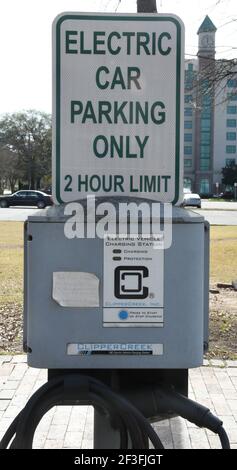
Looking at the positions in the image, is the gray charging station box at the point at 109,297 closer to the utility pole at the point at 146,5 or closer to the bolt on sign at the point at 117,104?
the bolt on sign at the point at 117,104

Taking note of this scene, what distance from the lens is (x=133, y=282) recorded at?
229cm

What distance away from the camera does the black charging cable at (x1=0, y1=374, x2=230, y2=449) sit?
226cm

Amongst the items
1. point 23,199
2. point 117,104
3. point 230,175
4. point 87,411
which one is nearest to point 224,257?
point 87,411

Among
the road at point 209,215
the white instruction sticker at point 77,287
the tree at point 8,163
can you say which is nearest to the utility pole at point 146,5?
the white instruction sticker at point 77,287

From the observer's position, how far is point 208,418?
7.72 feet

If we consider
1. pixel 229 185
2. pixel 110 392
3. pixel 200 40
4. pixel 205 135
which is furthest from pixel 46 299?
pixel 205 135

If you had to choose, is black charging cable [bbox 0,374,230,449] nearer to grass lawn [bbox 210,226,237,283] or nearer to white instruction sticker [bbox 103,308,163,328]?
white instruction sticker [bbox 103,308,163,328]

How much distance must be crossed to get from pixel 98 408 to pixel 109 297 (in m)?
0.46

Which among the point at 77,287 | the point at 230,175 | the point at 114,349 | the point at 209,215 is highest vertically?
the point at 230,175

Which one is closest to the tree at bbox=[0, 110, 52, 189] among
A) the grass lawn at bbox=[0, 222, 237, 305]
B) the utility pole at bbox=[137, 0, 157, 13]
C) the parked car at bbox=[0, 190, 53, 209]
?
the parked car at bbox=[0, 190, 53, 209]

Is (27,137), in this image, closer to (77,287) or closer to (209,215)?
(209,215)

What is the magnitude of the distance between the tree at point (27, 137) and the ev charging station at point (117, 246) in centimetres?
6515

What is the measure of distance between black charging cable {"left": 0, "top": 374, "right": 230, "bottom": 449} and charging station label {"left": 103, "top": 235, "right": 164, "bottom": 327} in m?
0.26

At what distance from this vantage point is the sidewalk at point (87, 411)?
3908 millimetres
